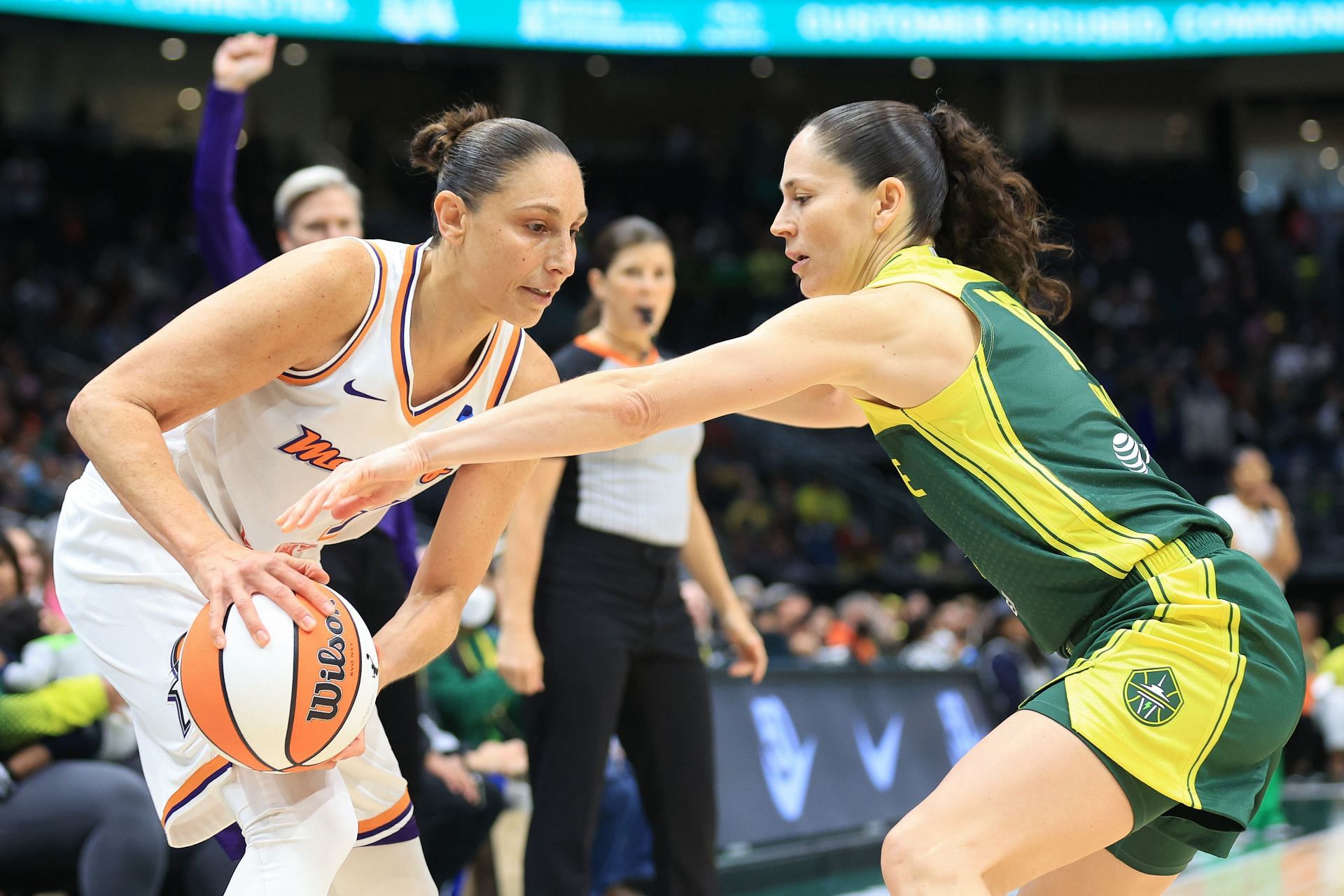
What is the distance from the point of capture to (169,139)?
21.2 meters

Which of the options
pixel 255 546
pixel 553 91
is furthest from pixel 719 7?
pixel 255 546

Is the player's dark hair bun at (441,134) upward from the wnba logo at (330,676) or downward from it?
upward

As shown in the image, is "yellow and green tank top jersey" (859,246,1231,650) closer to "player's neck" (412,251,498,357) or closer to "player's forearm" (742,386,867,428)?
"player's forearm" (742,386,867,428)

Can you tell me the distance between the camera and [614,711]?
158 inches

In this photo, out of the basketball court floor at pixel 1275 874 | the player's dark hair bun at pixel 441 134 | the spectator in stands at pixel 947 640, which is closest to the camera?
the player's dark hair bun at pixel 441 134

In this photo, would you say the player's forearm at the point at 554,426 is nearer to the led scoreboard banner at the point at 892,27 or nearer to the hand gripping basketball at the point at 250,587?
the hand gripping basketball at the point at 250,587

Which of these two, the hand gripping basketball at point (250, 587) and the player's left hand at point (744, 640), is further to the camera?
the player's left hand at point (744, 640)

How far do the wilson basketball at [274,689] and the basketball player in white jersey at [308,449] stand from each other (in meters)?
0.05

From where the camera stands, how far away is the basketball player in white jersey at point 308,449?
8.21 ft

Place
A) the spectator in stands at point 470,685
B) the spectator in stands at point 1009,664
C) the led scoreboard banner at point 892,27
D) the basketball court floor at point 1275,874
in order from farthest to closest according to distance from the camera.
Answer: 1. the led scoreboard banner at point 892,27
2. the spectator in stands at point 1009,664
3. the spectator in stands at point 470,685
4. the basketball court floor at point 1275,874

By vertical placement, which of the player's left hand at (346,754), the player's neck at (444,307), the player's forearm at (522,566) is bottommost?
the player's forearm at (522,566)

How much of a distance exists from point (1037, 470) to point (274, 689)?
51.5 inches

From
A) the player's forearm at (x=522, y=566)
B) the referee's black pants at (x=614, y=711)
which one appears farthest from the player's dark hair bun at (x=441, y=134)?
the referee's black pants at (x=614, y=711)

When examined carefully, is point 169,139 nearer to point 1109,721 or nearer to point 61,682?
point 61,682
